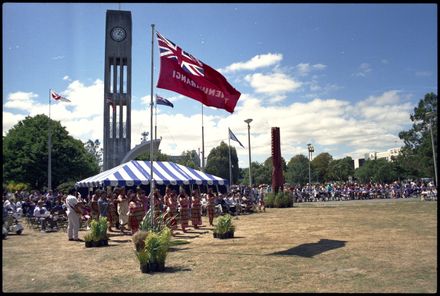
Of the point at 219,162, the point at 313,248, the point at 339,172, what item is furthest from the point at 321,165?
the point at 313,248

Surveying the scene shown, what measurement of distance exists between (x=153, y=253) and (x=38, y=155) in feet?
126

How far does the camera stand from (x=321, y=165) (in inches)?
3839

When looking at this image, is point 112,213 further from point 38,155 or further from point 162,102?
point 38,155

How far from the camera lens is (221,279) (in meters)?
7.45

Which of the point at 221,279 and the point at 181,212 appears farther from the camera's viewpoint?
the point at 181,212

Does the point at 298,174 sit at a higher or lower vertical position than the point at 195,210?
higher

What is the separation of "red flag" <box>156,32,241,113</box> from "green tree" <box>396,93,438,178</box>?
3793 cm

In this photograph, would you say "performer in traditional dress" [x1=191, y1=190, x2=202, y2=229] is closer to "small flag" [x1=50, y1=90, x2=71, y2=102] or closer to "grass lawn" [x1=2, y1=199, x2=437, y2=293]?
"grass lawn" [x1=2, y1=199, x2=437, y2=293]

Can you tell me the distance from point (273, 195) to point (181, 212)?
46.2ft

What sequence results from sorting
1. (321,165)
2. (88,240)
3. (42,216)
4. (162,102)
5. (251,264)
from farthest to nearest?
(321,165) < (162,102) < (42,216) < (88,240) < (251,264)

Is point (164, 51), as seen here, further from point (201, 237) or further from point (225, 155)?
point (225, 155)

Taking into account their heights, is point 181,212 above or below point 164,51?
below

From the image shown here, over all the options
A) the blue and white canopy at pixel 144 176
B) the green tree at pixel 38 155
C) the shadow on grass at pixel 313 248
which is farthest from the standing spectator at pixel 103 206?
the green tree at pixel 38 155

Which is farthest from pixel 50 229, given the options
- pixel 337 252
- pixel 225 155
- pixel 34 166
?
pixel 225 155
